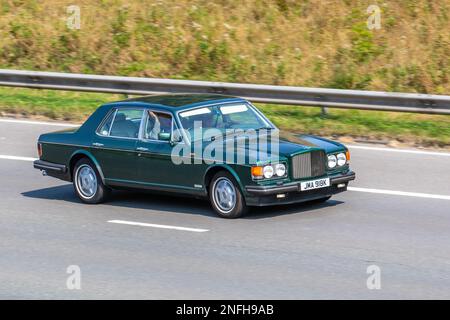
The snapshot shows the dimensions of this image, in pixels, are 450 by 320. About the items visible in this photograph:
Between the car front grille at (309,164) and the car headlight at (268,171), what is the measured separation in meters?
0.31

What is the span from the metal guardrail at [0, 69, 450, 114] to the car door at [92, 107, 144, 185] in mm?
5705

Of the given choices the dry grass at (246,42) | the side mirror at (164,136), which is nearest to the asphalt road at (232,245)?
the side mirror at (164,136)

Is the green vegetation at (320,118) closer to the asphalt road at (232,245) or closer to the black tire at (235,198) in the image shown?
the asphalt road at (232,245)

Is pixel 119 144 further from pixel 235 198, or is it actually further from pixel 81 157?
pixel 235 198

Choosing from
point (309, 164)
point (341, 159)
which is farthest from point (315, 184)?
point (341, 159)

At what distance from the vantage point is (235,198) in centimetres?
1209

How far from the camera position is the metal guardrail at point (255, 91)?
1752 cm

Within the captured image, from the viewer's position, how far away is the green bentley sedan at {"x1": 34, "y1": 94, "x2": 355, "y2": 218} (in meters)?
12.0

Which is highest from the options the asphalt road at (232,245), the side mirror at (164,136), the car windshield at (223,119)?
the car windshield at (223,119)

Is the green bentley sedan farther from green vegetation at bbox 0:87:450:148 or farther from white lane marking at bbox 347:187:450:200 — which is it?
green vegetation at bbox 0:87:450:148

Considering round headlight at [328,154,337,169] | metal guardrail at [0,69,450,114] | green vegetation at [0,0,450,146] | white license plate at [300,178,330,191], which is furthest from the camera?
green vegetation at [0,0,450,146]

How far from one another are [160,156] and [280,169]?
5.55ft

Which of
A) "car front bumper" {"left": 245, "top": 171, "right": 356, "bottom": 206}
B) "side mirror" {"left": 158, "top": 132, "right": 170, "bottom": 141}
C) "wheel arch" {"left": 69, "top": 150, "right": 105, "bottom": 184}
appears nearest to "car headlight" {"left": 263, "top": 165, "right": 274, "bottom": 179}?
"car front bumper" {"left": 245, "top": 171, "right": 356, "bottom": 206}
